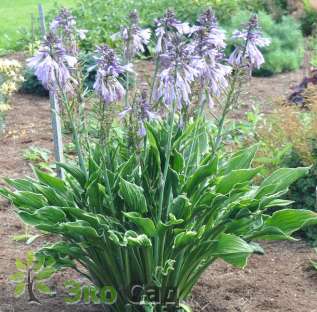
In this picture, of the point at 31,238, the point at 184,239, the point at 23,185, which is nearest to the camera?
the point at 184,239

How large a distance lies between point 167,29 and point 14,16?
12.4m

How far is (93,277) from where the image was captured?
13.0ft

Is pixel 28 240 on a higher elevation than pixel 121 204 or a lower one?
lower

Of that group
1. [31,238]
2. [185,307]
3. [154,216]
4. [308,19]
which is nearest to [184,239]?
[154,216]

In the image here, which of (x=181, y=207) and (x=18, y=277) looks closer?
(x=181, y=207)

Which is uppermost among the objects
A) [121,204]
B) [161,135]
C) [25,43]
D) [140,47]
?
[140,47]

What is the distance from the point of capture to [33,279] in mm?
4145

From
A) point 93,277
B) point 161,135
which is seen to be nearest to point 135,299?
point 93,277

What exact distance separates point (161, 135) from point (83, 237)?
2.32 ft

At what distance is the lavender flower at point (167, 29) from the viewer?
3.45 metres

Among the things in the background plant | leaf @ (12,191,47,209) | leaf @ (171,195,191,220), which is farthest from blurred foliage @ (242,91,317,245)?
the background plant

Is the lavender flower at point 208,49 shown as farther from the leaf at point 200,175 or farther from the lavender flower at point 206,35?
the leaf at point 200,175

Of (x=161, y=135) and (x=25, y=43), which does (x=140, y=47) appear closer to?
(x=161, y=135)

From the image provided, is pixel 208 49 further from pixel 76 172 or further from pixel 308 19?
pixel 308 19
